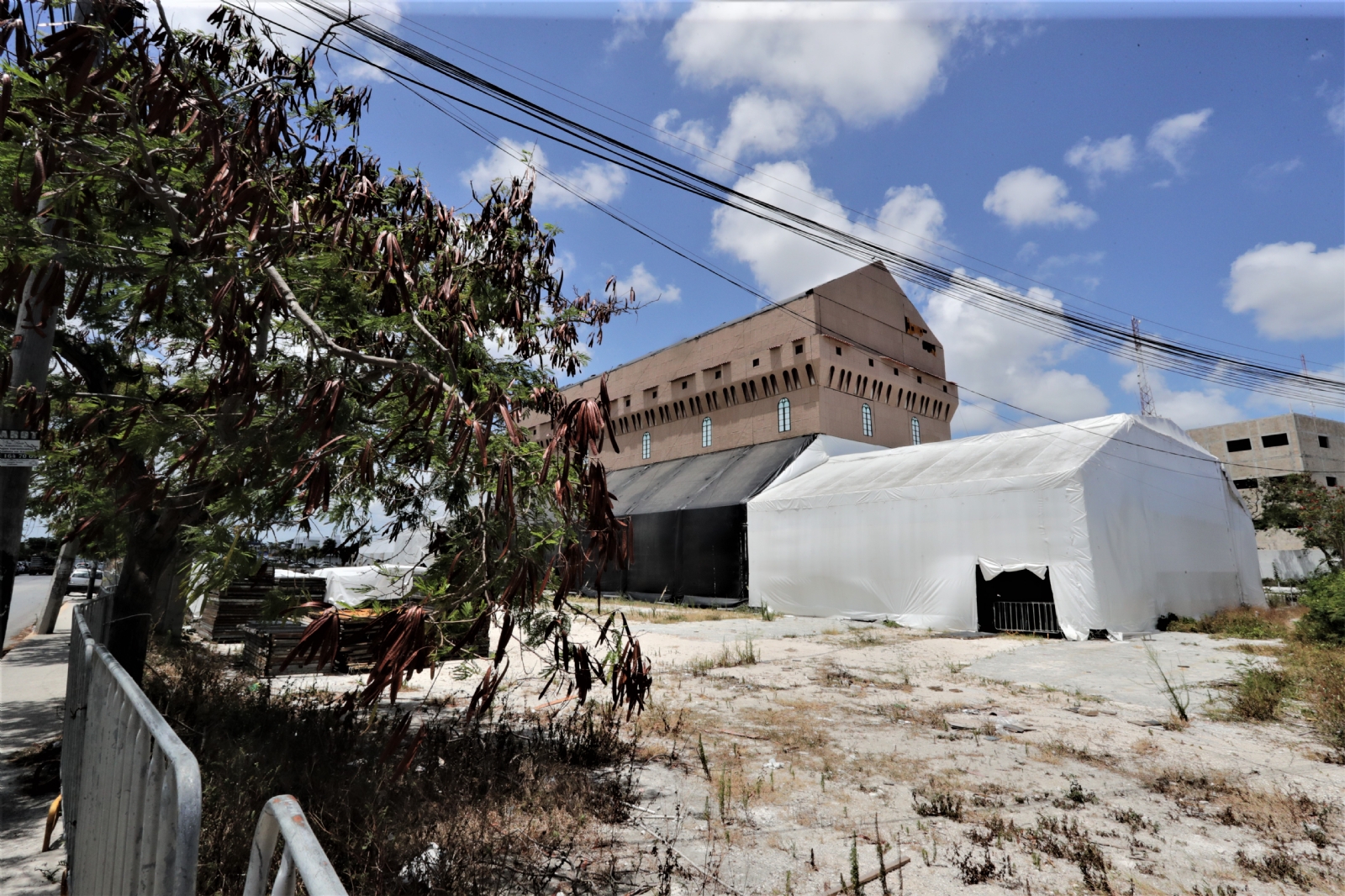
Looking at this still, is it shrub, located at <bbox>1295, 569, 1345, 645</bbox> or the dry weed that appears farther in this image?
shrub, located at <bbox>1295, 569, 1345, 645</bbox>

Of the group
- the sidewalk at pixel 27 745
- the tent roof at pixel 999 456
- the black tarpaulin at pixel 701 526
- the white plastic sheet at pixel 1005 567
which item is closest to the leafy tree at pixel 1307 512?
the tent roof at pixel 999 456

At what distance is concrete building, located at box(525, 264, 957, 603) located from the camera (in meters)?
27.4

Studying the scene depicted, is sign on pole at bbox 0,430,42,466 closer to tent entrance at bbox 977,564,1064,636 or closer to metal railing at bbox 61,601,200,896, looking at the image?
metal railing at bbox 61,601,200,896

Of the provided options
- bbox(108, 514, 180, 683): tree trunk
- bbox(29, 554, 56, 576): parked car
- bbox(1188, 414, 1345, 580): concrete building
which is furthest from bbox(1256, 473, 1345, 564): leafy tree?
bbox(29, 554, 56, 576): parked car

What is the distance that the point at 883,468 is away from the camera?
22547mm

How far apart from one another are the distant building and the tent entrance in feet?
167

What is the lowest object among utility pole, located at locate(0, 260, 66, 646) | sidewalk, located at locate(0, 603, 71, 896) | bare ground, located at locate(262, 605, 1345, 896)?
bare ground, located at locate(262, 605, 1345, 896)

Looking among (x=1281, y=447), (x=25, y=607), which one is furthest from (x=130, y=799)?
(x=1281, y=447)

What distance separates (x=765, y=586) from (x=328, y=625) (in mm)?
22770

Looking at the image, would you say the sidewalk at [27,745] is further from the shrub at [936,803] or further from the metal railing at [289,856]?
the shrub at [936,803]

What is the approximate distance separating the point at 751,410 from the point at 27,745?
29088mm

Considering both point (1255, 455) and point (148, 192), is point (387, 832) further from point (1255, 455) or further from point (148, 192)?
point (1255, 455)

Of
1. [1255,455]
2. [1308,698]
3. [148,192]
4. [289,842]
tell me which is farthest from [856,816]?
[1255,455]

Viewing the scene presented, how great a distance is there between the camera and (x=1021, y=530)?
711 inches
